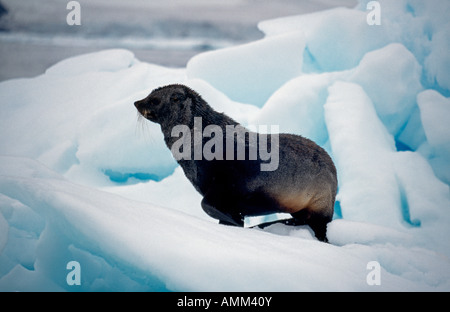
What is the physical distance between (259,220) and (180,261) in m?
2.02

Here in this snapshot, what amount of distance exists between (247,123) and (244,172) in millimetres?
1807

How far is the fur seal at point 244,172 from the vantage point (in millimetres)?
1987

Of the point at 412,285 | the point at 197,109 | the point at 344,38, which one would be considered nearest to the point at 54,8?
the point at 197,109

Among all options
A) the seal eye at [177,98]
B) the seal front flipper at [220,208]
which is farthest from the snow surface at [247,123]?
the seal eye at [177,98]

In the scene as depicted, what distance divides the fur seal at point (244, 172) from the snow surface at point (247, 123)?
149 mm

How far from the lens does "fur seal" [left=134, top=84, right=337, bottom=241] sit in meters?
1.99

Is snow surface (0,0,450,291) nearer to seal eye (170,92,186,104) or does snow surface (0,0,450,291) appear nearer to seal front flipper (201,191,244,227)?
seal front flipper (201,191,244,227)

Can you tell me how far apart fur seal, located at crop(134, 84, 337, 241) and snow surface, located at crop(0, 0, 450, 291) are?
5.9 inches

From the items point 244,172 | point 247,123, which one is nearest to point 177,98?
point 244,172

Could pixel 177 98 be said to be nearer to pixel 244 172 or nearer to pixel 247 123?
pixel 244 172

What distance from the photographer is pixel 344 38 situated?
4121 millimetres

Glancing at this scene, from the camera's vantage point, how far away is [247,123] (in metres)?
3.76

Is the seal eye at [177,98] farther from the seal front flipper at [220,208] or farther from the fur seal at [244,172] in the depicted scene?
the seal front flipper at [220,208]

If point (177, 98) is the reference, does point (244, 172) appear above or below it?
below
